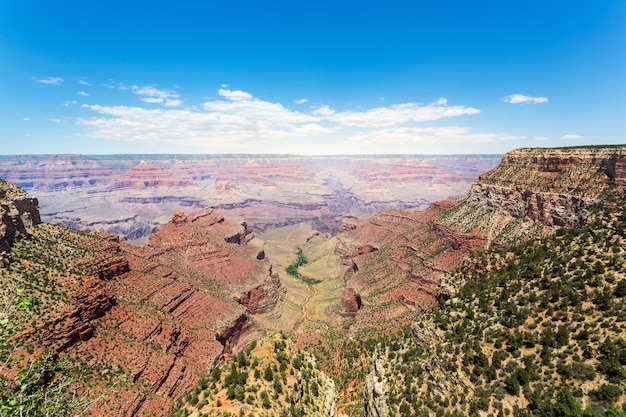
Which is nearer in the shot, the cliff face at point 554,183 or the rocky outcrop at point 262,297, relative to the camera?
the cliff face at point 554,183

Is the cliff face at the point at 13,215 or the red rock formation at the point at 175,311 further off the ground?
the cliff face at the point at 13,215

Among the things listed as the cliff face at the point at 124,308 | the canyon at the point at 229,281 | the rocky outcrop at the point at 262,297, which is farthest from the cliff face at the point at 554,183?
the cliff face at the point at 124,308

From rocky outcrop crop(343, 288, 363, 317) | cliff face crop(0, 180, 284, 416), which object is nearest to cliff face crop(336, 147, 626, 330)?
rocky outcrop crop(343, 288, 363, 317)

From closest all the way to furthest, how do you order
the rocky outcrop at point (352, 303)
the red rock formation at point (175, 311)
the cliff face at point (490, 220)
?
1. the red rock formation at point (175, 311)
2. the cliff face at point (490, 220)
3. the rocky outcrop at point (352, 303)

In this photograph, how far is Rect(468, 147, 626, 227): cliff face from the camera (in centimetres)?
→ 6041

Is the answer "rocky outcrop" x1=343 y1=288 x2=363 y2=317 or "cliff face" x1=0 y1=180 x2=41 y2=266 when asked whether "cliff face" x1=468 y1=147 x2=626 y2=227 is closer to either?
"rocky outcrop" x1=343 y1=288 x2=363 y2=317

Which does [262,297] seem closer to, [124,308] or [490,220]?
[124,308]

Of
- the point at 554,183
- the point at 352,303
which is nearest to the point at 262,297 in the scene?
the point at 352,303

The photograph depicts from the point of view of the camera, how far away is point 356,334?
69.2 meters

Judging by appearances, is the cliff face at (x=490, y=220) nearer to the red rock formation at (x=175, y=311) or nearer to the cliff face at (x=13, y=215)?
the red rock formation at (x=175, y=311)

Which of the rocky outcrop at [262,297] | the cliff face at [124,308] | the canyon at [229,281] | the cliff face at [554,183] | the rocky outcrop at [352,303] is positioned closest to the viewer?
the cliff face at [124,308]

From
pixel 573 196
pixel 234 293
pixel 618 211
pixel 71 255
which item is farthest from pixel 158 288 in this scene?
pixel 573 196

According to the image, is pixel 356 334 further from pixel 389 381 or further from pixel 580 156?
pixel 580 156

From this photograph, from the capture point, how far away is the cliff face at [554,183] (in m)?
60.4
